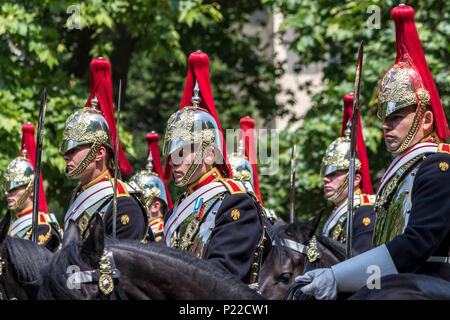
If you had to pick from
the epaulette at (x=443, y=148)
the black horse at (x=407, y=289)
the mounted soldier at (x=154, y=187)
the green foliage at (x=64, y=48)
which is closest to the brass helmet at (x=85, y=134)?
the epaulette at (x=443, y=148)

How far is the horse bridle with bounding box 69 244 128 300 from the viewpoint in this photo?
2934 millimetres

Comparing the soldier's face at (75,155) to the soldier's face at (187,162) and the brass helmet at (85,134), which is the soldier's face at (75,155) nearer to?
the brass helmet at (85,134)

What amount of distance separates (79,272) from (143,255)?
27cm

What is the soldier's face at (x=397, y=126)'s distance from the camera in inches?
166

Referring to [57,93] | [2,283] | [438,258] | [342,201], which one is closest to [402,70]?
[438,258]

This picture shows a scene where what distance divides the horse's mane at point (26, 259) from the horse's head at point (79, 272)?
1339mm

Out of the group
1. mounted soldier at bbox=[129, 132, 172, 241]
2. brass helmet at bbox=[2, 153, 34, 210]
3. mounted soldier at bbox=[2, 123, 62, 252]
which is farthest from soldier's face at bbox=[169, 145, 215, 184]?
mounted soldier at bbox=[129, 132, 172, 241]

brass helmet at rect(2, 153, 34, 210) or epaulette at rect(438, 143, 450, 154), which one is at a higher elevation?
epaulette at rect(438, 143, 450, 154)

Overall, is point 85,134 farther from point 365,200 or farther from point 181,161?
point 365,200

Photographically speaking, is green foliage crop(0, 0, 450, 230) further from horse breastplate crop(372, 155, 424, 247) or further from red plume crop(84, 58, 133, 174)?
horse breastplate crop(372, 155, 424, 247)

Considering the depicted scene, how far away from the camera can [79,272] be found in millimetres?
2936

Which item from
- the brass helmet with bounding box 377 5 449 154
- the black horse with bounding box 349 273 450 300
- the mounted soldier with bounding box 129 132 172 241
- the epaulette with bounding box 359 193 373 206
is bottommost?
the mounted soldier with bounding box 129 132 172 241

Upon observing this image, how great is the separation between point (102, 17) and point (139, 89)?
10980mm
